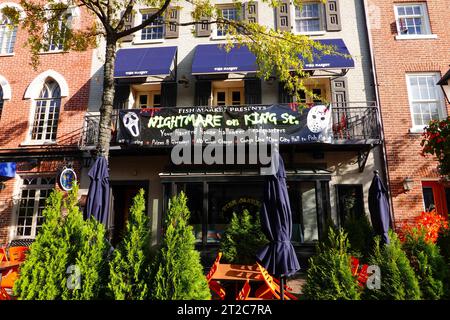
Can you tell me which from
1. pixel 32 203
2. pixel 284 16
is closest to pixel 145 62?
pixel 284 16

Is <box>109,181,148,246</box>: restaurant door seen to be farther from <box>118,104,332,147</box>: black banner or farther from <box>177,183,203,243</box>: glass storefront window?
<box>118,104,332,147</box>: black banner

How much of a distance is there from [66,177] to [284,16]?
1028cm

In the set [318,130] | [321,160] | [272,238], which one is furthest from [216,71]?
[272,238]

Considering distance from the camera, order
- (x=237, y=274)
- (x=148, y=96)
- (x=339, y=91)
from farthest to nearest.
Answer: (x=148, y=96), (x=339, y=91), (x=237, y=274)

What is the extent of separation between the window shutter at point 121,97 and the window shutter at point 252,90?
4566 mm

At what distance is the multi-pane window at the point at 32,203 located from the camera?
36.0 ft

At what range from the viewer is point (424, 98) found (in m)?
10.3

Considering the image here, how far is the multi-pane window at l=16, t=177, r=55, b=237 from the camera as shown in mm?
10961

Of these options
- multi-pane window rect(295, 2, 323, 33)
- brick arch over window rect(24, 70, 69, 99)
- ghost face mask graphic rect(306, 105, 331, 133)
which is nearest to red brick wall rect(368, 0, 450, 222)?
multi-pane window rect(295, 2, 323, 33)

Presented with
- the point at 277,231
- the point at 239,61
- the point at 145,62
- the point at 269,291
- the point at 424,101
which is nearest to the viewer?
the point at 277,231

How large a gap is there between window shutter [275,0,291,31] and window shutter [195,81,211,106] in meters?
3.62

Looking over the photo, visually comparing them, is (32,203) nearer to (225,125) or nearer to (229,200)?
(229,200)

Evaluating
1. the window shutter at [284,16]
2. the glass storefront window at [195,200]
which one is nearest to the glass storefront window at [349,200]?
the glass storefront window at [195,200]
